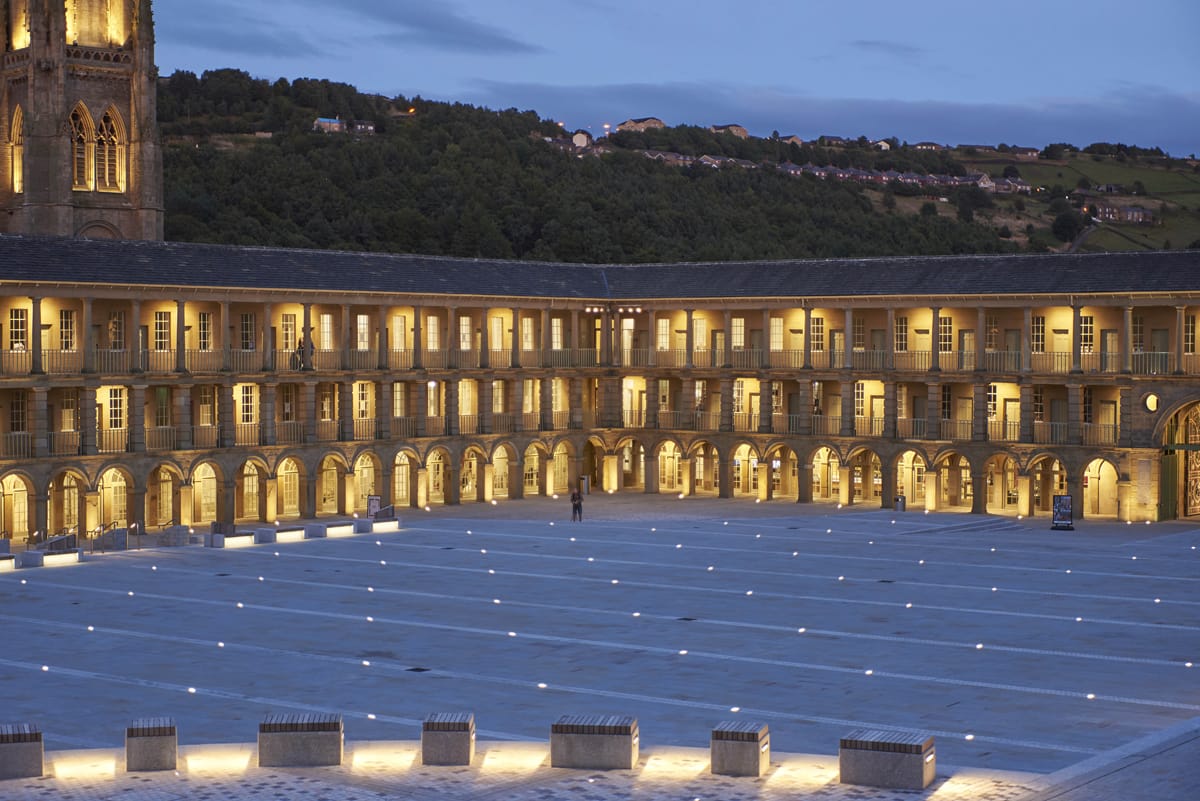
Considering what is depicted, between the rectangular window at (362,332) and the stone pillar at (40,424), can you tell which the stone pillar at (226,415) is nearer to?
the stone pillar at (40,424)

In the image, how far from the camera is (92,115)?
73.4m

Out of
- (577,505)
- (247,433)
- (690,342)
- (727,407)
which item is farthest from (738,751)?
(690,342)

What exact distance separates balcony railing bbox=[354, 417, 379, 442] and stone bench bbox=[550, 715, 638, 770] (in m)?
43.0

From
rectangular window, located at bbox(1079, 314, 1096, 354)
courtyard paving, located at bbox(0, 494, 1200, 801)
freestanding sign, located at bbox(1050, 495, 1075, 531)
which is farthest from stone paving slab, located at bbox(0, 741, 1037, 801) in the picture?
rectangular window, located at bbox(1079, 314, 1096, 354)

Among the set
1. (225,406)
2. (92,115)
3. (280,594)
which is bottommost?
(280,594)

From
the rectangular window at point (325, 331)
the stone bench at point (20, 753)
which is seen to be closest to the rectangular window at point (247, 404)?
the rectangular window at point (325, 331)

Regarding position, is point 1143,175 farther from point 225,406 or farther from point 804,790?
point 804,790

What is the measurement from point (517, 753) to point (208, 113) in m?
98.5

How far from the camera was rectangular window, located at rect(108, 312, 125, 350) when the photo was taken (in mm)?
60500

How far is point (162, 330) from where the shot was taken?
62125 millimetres

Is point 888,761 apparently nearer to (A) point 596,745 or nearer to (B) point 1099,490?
(A) point 596,745

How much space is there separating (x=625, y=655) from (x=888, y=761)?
38.9ft

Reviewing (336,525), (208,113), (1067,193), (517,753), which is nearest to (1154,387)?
(336,525)

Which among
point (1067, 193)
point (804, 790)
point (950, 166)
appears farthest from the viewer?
point (950, 166)
